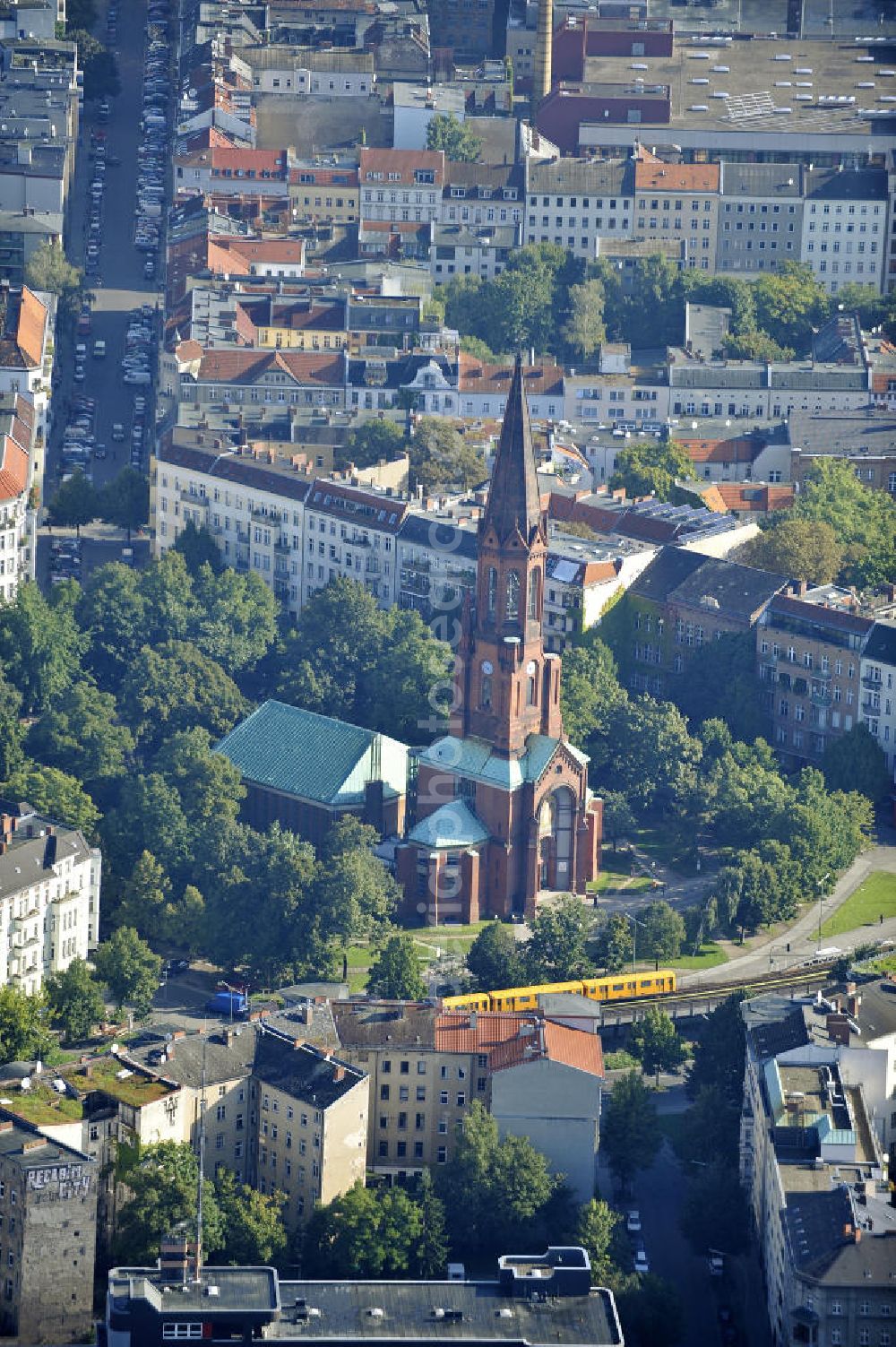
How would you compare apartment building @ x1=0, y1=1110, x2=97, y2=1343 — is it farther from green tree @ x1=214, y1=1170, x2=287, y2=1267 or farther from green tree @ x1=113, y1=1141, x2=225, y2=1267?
green tree @ x1=214, y1=1170, x2=287, y2=1267

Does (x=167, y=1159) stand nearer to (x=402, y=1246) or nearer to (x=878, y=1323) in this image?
(x=402, y=1246)

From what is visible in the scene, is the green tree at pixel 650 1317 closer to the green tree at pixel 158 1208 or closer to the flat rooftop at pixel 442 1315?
the flat rooftop at pixel 442 1315

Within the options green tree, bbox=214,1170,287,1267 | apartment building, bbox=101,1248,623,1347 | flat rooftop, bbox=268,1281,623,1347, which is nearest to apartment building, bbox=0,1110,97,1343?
apartment building, bbox=101,1248,623,1347

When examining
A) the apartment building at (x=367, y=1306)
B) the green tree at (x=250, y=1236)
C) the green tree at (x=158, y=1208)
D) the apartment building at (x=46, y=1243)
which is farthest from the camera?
the green tree at (x=250, y=1236)

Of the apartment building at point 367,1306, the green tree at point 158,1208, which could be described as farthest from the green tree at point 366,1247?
the apartment building at point 367,1306

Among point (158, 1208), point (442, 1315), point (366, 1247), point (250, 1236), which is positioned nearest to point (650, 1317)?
point (442, 1315)

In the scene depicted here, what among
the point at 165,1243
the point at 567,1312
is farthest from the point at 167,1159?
the point at 567,1312

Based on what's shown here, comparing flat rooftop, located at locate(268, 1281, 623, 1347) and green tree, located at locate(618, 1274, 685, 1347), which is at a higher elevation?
flat rooftop, located at locate(268, 1281, 623, 1347)
